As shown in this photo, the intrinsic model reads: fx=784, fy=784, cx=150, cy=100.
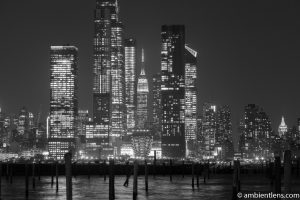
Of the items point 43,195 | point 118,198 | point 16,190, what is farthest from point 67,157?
point 16,190

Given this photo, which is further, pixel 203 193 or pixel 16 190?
pixel 16 190

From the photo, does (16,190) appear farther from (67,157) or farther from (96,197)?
(67,157)

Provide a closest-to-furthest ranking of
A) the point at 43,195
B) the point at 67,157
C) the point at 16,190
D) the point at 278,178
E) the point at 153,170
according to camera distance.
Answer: the point at 67,157 < the point at 278,178 < the point at 43,195 < the point at 16,190 < the point at 153,170

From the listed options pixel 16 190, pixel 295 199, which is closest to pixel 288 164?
pixel 295 199

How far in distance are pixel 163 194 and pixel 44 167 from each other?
218 feet

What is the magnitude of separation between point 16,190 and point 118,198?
16.0m

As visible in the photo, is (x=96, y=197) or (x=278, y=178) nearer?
(x=278, y=178)

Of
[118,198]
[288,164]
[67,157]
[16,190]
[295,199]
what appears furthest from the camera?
[16,190]

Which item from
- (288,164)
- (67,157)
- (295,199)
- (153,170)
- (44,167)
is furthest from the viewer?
(44,167)

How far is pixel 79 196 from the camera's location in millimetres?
61375

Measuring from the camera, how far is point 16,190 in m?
70.4

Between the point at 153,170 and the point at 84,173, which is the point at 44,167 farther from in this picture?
the point at 153,170

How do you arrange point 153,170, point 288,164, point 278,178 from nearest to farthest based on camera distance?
1. point 288,164
2. point 278,178
3. point 153,170

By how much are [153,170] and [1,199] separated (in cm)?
6155
